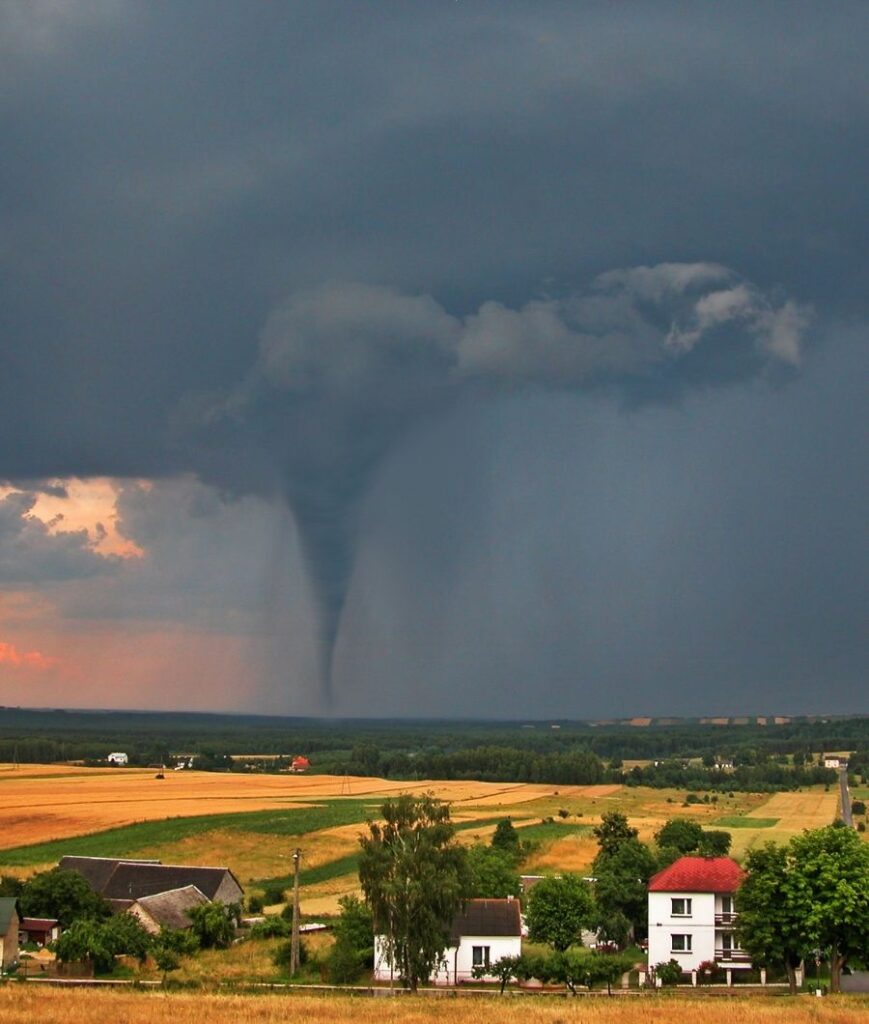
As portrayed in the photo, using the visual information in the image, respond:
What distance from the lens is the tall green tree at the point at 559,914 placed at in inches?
2581

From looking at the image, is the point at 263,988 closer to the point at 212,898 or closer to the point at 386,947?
the point at 386,947

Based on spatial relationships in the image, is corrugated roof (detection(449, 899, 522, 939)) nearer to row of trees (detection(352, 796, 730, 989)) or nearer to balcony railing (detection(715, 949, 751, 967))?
row of trees (detection(352, 796, 730, 989))

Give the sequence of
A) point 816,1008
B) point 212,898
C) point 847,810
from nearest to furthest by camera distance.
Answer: point 816,1008 → point 212,898 → point 847,810

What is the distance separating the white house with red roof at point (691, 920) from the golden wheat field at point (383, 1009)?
15.0 meters

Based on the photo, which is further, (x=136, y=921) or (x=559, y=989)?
(x=136, y=921)

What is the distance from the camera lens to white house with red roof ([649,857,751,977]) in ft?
216

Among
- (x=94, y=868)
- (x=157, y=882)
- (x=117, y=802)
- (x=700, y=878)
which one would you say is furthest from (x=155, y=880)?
(x=117, y=802)

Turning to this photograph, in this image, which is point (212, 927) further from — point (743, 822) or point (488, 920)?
point (743, 822)

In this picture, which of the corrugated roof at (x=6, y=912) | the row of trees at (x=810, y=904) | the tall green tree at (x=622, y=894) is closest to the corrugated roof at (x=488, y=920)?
the tall green tree at (x=622, y=894)

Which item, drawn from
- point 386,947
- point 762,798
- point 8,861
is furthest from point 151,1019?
point 762,798

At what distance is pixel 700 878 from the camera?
6769 cm

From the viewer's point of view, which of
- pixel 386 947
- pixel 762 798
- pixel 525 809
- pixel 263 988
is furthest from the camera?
pixel 762 798

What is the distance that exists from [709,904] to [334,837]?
65.6 m

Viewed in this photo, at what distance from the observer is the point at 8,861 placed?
105 m
